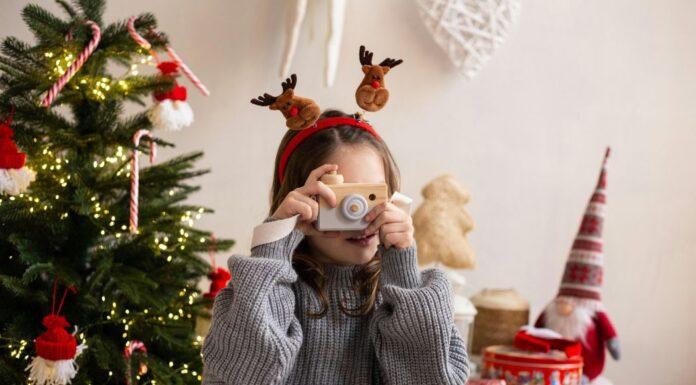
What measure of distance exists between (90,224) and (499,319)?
3.63 ft

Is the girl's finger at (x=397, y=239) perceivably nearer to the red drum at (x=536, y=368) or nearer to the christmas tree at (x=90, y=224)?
the christmas tree at (x=90, y=224)

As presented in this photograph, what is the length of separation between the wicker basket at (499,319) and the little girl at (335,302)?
111cm

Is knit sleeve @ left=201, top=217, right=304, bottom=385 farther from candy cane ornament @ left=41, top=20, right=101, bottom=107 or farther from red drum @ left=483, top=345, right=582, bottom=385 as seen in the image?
red drum @ left=483, top=345, right=582, bottom=385

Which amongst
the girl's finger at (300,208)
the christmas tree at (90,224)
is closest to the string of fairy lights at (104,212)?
the christmas tree at (90,224)

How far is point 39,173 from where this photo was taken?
1.73m

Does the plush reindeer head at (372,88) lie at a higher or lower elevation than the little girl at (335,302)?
higher

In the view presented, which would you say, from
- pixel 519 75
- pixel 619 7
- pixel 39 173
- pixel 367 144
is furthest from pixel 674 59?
pixel 39 173

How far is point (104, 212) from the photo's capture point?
5.68ft

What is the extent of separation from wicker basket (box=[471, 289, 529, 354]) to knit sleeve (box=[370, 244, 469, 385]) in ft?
3.74

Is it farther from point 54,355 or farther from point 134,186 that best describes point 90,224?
point 54,355

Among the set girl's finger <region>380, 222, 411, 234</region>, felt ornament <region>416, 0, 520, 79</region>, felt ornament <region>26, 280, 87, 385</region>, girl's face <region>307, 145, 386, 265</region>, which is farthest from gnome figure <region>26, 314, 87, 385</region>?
felt ornament <region>416, 0, 520, 79</region>

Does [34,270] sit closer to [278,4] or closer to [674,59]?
[278,4]

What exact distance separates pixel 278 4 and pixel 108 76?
83cm

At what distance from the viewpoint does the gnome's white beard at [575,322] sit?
2135 millimetres
